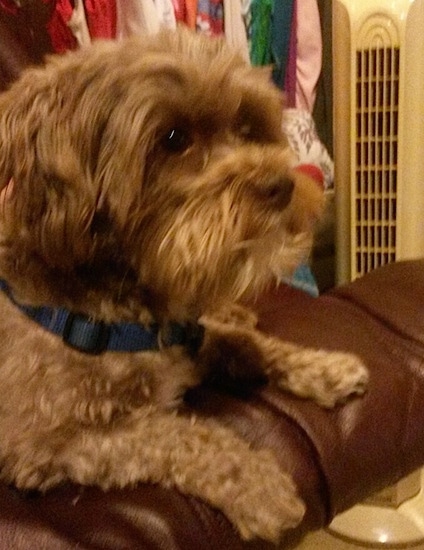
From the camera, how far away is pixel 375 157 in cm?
188

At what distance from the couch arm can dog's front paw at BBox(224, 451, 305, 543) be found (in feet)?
0.07

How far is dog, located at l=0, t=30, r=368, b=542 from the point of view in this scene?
100cm

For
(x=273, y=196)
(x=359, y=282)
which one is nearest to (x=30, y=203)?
(x=273, y=196)

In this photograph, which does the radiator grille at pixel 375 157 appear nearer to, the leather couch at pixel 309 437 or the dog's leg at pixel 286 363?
the leather couch at pixel 309 437

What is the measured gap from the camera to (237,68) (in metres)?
1.15

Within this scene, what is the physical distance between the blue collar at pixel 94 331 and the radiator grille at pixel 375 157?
2.89ft

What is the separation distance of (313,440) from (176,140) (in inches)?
19.5

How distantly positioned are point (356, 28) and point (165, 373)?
41.0 inches

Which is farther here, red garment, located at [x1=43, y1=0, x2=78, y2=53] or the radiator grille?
red garment, located at [x1=43, y1=0, x2=78, y2=53]

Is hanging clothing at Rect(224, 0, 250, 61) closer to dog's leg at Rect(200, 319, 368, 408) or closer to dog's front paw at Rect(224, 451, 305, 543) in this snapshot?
dog's leg at Rect(200, 319, 368, 408)

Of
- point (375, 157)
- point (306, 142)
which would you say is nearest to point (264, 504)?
point (375, 157)

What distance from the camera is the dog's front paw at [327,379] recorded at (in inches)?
48.5

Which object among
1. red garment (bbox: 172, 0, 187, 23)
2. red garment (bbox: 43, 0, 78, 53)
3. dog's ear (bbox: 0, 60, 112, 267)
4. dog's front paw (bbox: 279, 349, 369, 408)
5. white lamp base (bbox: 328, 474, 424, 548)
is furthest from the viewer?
red garment (bbox: 172, 0, 187, 23)

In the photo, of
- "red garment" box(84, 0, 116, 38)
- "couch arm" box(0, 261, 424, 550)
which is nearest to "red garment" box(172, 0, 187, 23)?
"red garment" box(84, 0, 116, 38)
